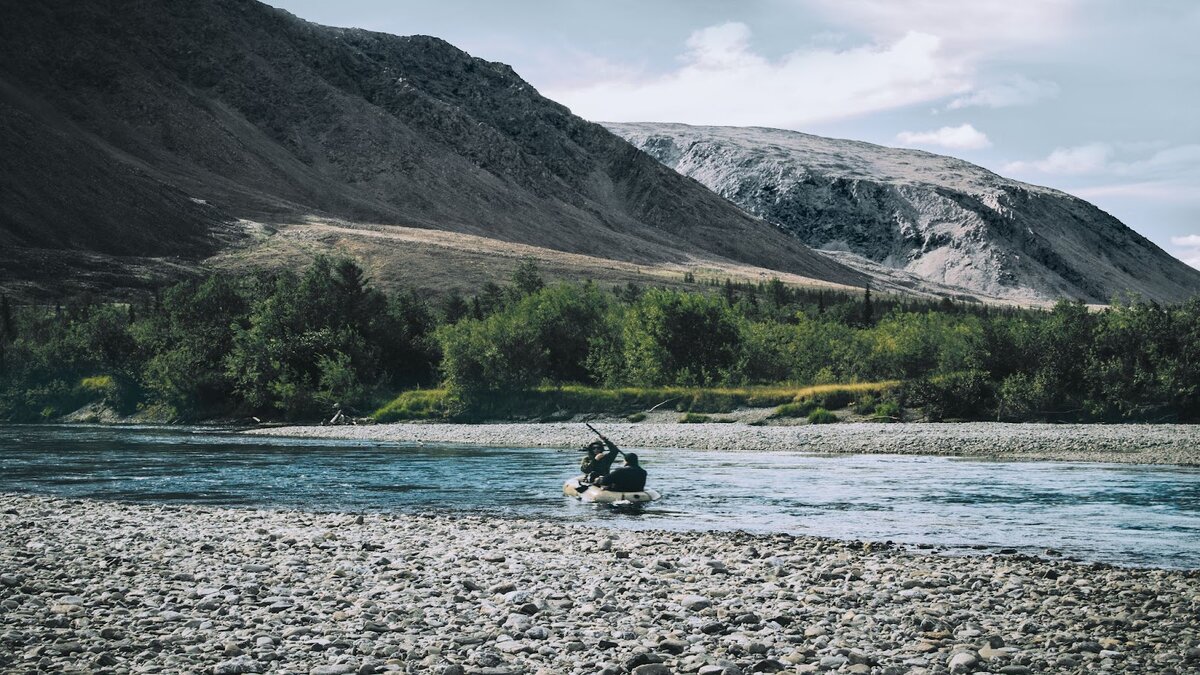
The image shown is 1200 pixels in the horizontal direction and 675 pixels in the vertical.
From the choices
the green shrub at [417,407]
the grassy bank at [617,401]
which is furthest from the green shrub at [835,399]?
the green shrub at [417,407]

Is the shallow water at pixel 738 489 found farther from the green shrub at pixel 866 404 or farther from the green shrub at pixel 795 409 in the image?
the green shrub at pixel 866 404

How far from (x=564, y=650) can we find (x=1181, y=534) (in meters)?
14.4

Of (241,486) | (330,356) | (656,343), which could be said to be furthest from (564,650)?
(330,356)

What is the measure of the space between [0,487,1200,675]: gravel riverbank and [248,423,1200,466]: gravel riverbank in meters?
24.8

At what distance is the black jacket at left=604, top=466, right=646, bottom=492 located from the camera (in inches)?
1069

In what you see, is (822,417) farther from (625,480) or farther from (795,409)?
Result: (625,480)

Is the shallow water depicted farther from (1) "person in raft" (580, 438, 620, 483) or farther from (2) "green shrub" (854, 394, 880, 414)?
(2) "green shrub" (854, 394, 880, 414)

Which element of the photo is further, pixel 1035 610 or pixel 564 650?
pixel 1035 610

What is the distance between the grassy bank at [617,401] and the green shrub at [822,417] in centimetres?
163

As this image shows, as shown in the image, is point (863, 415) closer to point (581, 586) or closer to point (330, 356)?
point (330, 356)

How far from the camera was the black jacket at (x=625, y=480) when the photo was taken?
27.2m

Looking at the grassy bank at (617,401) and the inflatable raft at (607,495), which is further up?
the grassy bank at (617,401)

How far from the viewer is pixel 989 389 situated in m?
53.1

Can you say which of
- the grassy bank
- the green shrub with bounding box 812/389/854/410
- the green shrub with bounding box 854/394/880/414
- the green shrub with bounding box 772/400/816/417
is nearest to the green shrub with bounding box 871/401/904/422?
the green shrub with bounding box 854/394/880/414
